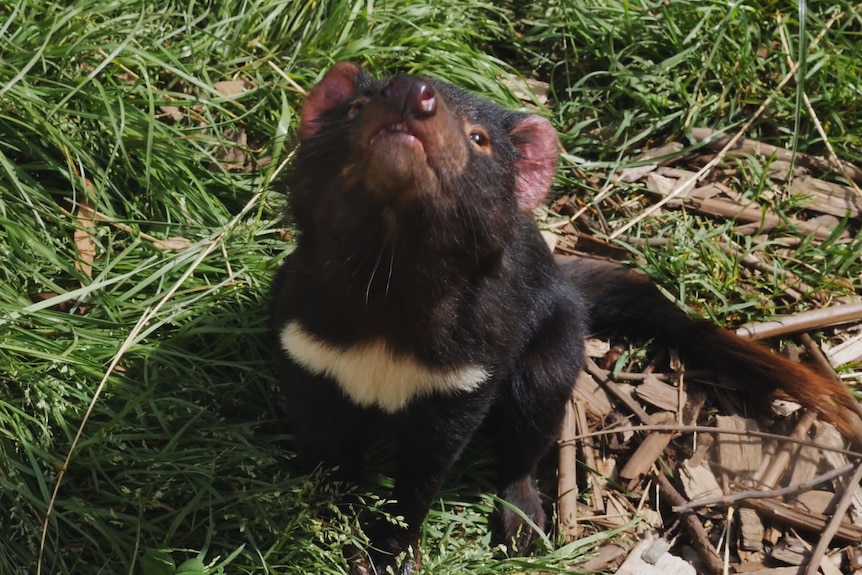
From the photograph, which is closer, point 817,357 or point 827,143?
point 817,357

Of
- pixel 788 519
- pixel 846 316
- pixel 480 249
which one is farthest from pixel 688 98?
pixel 480 249

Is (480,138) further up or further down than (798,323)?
further up

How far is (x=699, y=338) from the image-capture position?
396 cm

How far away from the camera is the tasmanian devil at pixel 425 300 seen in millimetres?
2611

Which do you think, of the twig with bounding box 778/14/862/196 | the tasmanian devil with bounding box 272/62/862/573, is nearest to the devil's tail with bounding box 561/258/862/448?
the tasmanian devil with bounding box 272/62/862/573

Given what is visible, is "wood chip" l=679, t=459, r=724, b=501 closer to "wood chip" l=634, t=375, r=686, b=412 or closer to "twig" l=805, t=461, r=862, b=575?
"wood chip" l=634, t=375, r=686, b=412

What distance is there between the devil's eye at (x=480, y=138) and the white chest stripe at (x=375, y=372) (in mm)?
655

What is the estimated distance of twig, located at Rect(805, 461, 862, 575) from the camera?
3.49 m

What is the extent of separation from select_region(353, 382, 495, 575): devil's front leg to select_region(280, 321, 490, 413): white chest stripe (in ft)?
0.18

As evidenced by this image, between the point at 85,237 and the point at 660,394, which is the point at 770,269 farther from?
the point at 85,237

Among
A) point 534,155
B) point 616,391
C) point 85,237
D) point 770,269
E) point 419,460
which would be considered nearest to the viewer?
point 534,155

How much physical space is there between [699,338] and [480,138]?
5.14 feet

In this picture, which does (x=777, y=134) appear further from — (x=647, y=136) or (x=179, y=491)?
(x=179, y=491)


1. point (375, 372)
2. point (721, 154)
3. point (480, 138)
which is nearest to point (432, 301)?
point (375, 372)
